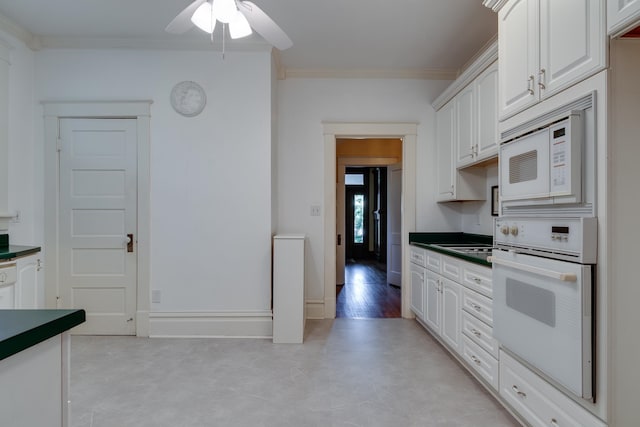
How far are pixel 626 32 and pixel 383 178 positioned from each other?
7509 millimetres

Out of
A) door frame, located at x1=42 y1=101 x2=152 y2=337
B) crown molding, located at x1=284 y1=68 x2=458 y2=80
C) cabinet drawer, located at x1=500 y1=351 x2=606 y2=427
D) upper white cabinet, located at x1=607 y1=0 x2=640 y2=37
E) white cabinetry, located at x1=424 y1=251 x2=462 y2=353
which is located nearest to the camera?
upper white cabinet, located at x1=607 y1=0 x2=640 y2=37

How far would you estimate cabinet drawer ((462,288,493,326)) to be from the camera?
2.12 metres

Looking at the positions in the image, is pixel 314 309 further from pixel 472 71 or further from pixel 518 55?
pixel 518 55

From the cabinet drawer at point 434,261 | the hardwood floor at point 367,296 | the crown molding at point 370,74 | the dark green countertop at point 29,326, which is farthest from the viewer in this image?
the hardwood floor at point 367,296

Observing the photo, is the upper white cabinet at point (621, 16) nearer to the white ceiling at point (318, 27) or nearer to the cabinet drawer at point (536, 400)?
the cabinet drawer at point (536, 400)

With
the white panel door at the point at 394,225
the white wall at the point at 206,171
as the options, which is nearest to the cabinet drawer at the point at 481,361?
the white wall at the point at 206,171

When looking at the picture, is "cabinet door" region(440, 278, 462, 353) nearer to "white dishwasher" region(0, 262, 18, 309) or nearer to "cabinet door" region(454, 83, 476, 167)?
"cabinet door" region(454, 83, 476, 167)

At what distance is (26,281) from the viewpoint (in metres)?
2.64

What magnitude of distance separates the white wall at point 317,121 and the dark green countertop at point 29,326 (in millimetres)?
2893

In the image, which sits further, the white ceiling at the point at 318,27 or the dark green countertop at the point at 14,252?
the white ceiling at the point at 318,27

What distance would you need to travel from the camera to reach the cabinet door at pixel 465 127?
9.57ft

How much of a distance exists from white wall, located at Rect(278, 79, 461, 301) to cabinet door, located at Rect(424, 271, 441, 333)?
0.84 m

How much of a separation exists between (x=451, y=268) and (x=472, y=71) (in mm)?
1608

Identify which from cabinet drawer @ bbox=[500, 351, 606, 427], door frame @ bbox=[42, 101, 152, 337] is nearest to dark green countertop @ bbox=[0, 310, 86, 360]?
cabinet drawer @ bbox=[500, 351, 606, 427]
